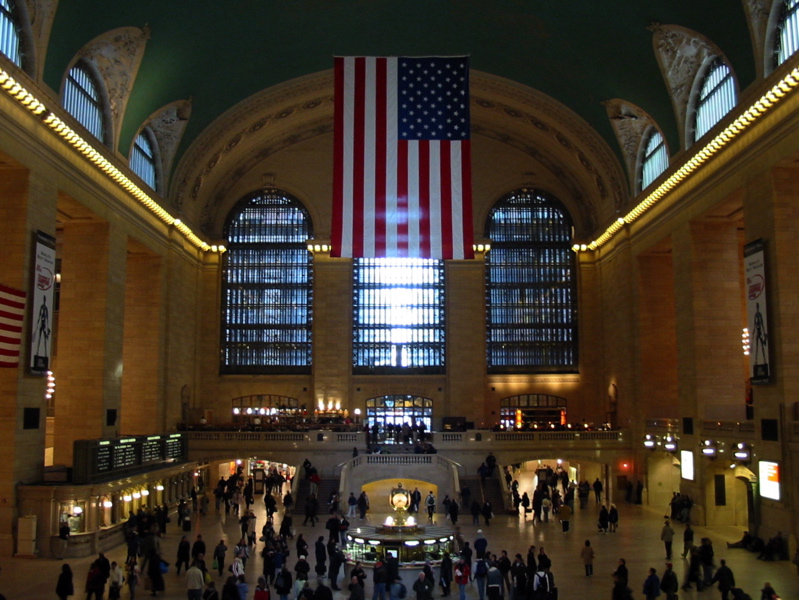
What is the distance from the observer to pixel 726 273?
29.5m

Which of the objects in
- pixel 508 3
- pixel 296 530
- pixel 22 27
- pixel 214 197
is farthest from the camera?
pixel 214 197

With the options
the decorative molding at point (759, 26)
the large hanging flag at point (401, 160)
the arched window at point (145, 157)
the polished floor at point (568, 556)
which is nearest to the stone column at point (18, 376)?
the polished floor at point (568, 556)

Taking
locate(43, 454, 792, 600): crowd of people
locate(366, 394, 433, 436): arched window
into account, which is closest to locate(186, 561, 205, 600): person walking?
locate(43, 454, 792, 600): crowd of people

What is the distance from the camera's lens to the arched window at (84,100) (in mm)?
26688

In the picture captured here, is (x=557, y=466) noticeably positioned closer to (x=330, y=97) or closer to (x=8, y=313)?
(x=330, y=97)

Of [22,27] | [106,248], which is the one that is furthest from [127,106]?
[22,27]

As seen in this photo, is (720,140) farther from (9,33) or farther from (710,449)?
(9,33)

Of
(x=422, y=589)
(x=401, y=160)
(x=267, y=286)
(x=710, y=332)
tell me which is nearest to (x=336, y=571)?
(x=422, y=589)

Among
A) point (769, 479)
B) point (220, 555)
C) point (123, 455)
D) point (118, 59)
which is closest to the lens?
point (220, 555)

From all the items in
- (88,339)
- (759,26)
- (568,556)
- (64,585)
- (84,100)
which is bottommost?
(568,556)

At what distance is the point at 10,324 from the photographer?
21109 mm

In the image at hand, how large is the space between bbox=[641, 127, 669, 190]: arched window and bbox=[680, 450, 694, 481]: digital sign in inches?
440

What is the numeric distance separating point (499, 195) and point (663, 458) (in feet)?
55.6

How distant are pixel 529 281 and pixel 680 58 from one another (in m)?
17.7
